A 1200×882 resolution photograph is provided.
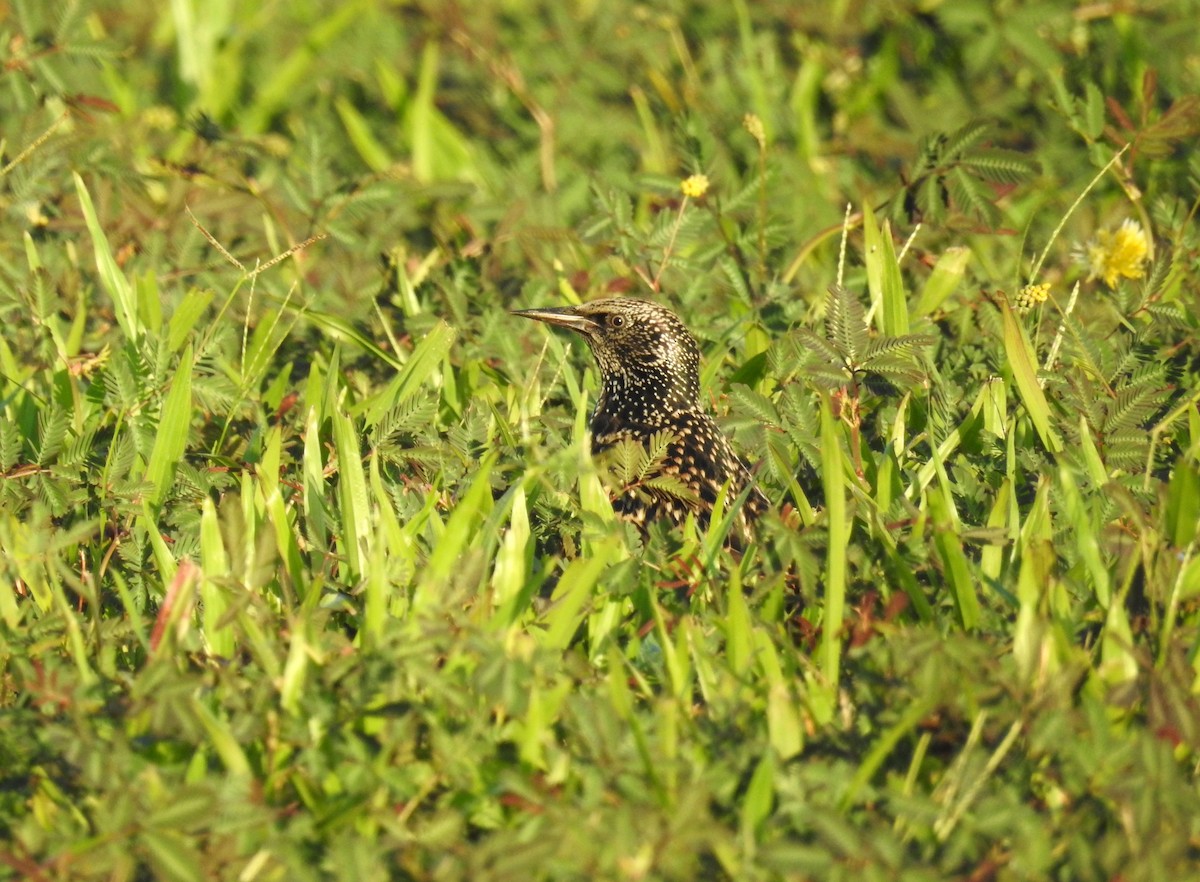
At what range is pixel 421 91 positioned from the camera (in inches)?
333

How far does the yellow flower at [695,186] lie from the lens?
580 centimetres

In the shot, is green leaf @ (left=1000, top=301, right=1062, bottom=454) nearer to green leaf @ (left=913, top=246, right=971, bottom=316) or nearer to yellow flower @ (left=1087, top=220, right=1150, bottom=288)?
green leaf @ (left=913, top=246, right=971, bottom=316)

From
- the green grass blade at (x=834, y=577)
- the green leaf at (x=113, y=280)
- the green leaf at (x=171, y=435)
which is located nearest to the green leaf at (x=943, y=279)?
the green grass blade at (x=834, y=577)

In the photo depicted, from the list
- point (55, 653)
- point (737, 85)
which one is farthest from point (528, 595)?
point (737, 85)

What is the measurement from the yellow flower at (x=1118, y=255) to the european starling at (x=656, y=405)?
4.87 ft

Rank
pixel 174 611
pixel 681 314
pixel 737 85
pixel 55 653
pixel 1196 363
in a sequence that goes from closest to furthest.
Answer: pixel 174 611, pixel 55 653, pixel 1196 363, pixel 681 314, pixel 737 85

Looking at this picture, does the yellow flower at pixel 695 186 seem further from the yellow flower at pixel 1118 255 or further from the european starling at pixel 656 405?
the yellow flower at pixel 1118 255

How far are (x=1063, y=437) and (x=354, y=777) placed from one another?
2465 millimetres

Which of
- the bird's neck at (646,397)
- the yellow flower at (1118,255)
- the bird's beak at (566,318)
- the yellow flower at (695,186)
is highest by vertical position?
the yellow flower at (695,186)

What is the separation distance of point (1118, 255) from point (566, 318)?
6.39 feet

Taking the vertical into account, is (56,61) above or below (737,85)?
above

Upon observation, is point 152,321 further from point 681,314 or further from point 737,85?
point 737,85

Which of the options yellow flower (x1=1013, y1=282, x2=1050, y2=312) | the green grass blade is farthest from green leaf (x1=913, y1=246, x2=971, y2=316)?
the green grass blade

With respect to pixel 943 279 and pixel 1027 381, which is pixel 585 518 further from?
pixel 943 279
